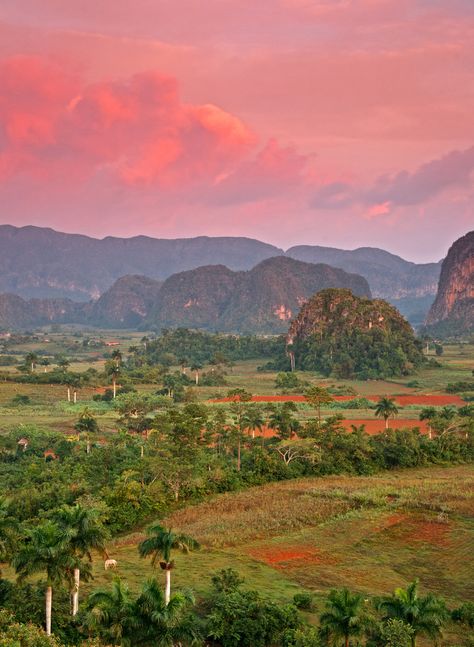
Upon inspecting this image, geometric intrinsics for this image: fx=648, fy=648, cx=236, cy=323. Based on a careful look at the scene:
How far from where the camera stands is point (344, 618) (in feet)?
60.9

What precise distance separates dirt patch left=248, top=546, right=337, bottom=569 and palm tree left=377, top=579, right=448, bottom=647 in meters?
10.4

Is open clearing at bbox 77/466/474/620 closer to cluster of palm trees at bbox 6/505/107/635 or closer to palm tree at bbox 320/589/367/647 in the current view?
cluster of palm trees at bbox 6/505/107/635

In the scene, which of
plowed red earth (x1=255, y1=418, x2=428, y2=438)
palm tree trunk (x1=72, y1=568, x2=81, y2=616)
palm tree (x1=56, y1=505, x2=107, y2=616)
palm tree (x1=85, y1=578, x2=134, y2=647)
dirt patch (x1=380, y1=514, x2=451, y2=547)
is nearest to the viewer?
palm tree (x1=85, y1=578, x2=134, y2=647)

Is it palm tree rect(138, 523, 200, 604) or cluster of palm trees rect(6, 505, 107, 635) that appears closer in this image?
cluster of palm trees rect(6, 505, 107, 635)

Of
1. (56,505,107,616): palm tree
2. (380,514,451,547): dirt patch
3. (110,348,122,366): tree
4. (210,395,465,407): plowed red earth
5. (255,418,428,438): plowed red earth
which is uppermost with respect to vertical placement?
(110,348,122,366): tree

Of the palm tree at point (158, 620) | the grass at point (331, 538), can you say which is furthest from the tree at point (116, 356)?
the palm tree at point (158, 620)

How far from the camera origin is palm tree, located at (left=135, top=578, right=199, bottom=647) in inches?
712

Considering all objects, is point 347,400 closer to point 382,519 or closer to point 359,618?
point 382,519

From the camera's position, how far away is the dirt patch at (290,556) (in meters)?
29.7

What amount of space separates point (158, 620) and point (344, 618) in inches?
209

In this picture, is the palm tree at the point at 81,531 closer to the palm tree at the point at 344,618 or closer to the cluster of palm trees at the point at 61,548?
the cluster of palm trees at the point at 61,548

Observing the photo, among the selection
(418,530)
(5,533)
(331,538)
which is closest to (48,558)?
(5,533)

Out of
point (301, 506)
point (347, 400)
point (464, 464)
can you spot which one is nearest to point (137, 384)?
point (347, 400)

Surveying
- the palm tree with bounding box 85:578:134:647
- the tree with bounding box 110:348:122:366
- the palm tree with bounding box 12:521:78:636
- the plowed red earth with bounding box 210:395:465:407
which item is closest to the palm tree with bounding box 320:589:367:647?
the palm tree with bounding box 85:578:134:647
